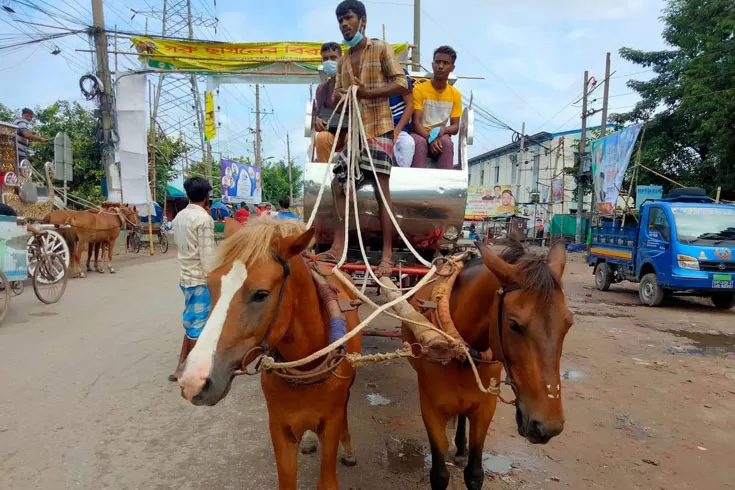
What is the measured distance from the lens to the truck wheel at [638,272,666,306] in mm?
8828

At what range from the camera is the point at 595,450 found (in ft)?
11.2

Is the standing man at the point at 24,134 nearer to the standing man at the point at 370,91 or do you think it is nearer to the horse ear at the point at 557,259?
the standing man at the point at 370,91

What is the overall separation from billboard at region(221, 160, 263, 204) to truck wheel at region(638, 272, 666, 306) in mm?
16964

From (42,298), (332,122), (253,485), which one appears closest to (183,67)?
(42,298)

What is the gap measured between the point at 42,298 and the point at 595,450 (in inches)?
330

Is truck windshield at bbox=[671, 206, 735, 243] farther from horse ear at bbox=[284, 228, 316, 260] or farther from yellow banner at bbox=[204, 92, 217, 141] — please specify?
yellow banner at bbox=[204, 92, 217, 141]

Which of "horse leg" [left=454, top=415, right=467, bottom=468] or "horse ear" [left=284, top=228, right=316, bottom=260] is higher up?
"horse ear" [left=284, top=228, right=316, bottom=260]

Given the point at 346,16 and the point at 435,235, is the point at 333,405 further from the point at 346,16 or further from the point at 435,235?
the point at 346,16

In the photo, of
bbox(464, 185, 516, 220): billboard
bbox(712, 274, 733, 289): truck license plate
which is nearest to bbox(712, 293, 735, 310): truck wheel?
bbox(712, 274, 733, 289): truck license plate

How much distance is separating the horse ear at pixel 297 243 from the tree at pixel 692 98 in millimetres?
15989

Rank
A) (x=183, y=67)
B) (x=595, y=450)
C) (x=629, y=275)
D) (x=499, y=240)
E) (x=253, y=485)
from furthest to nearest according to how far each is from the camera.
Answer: (x=183, y=67), (x=629, y=275), (x=595, y=450), (x=253, y=485), (x=499, y=240)

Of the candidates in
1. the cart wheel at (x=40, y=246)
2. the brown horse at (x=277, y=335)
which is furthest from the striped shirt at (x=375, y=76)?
the cart wheel at (x=40, y=246)

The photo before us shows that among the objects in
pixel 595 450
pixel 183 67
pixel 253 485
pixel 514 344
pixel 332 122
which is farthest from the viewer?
pixel 183 67

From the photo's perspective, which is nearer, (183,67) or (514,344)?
(514,344)
